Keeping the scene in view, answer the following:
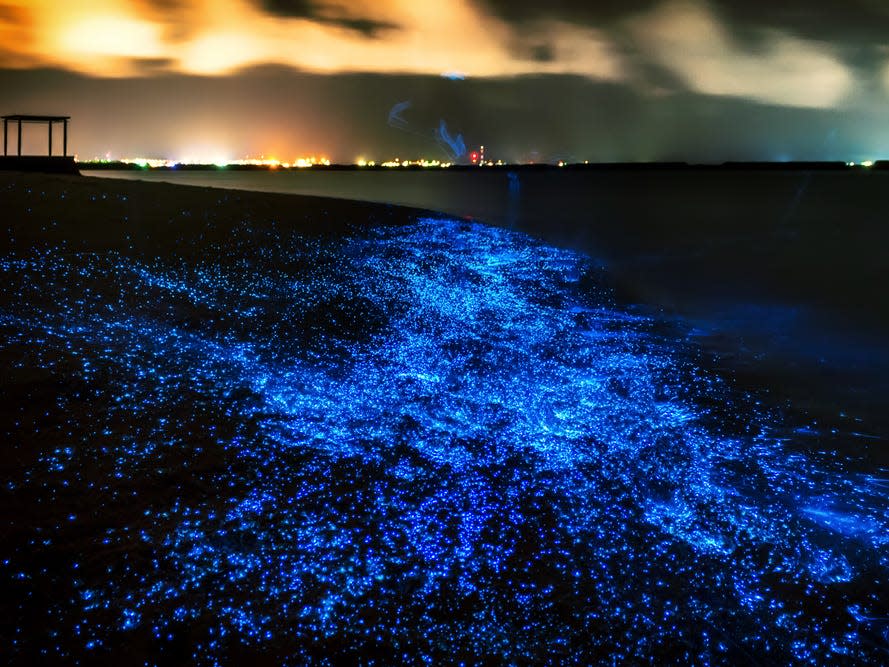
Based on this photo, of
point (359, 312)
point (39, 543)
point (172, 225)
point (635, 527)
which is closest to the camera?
point (39, 543)

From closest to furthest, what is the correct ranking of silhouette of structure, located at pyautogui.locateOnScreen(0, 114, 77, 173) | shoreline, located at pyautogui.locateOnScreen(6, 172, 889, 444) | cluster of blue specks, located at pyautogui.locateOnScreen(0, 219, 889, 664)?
cluster of blue specks, located at pyautogui.locateOnScreen(0, 219, 889, 664) < shoreline, located at pyautogui.locateOnScreen(6, 172, 889, 444) < silhouette of structure, located at pyautogui.locateOnScreen(0, 114, 77, 173)

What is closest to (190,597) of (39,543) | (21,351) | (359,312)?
(39,543)

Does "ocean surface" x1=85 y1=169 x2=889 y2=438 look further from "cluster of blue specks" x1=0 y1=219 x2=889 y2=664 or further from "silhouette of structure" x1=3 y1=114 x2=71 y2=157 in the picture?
"silhouette of structure" x1=3 y1=114 x2=71 y2=157

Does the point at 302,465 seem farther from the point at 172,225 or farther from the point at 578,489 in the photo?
the point at 172,225

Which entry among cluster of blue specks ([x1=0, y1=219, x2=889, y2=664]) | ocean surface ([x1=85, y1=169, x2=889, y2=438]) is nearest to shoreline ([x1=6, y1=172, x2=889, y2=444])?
ocean surface ([x1=85, y1=169, x2=889, y2=438])

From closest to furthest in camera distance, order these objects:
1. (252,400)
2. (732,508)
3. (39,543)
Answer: (39,543)
(732,508)
(252,400)

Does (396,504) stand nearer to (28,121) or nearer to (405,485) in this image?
(405,485)
